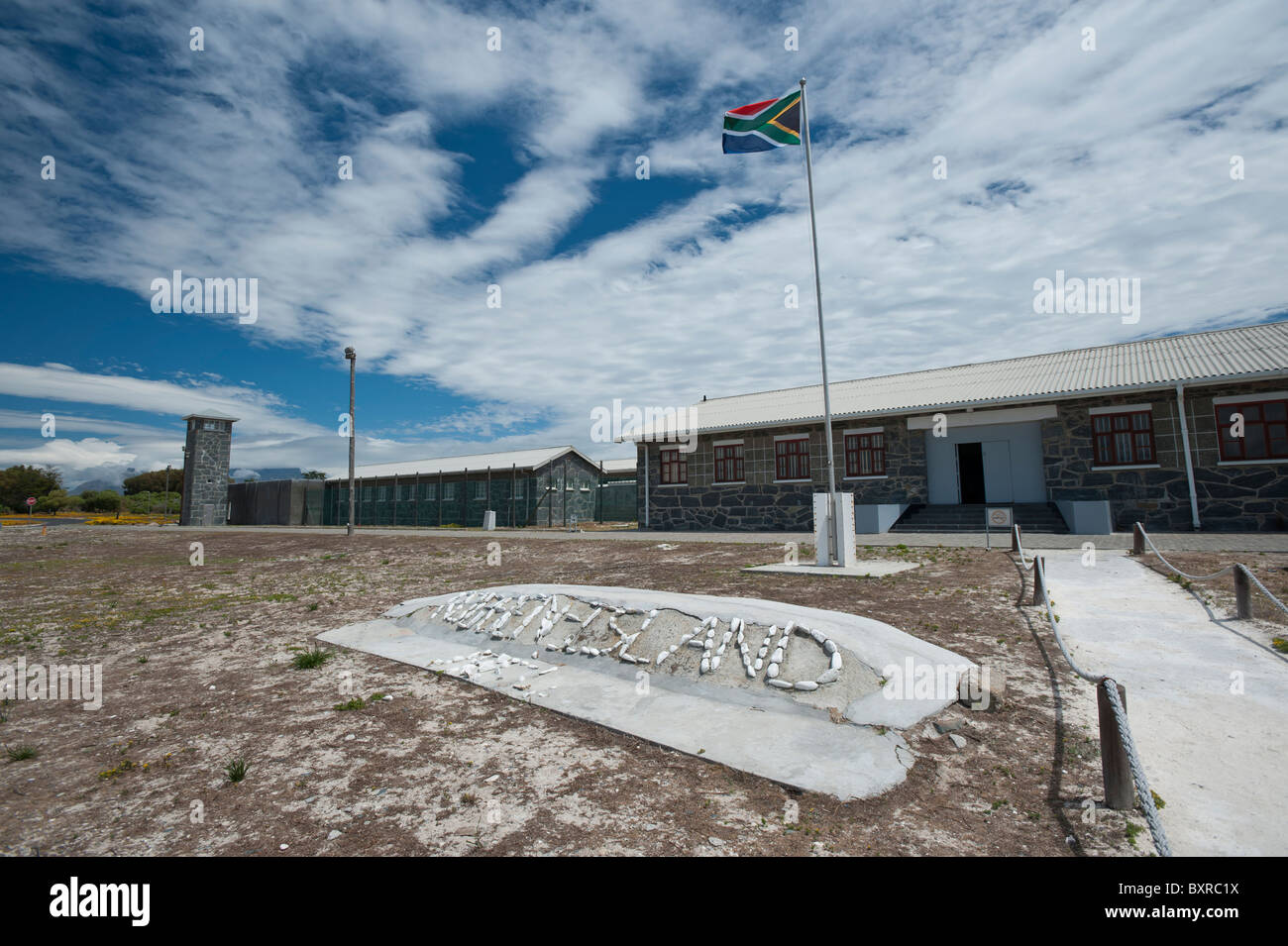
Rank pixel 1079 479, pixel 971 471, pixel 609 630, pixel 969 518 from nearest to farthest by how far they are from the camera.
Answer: pixel 609 630 → pixel 1079 479 → pixel 969 518 → pixel 971 471

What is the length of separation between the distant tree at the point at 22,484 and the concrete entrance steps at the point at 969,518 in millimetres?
73348

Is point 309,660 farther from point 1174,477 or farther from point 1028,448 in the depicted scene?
point 1174,477

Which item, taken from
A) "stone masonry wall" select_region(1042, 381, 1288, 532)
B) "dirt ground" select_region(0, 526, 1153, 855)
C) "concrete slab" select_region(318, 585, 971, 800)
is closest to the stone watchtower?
"dirt ground" select_region(0, 526, 1153, 855)

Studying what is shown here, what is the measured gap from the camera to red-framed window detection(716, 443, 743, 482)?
2256 centimetres

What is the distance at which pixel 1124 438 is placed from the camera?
16.1 meters

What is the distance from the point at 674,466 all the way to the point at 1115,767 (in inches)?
827

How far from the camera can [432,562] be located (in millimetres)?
15812

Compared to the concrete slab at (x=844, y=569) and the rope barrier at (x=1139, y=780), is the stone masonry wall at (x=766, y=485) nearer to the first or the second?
the concrete slab at (x=844, y=569)

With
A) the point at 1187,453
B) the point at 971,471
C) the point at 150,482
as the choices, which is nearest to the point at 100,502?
the point at 150,482

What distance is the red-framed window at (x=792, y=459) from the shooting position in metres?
21.1

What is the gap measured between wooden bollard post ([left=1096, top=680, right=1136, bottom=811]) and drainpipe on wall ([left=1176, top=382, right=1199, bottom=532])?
15801mm
